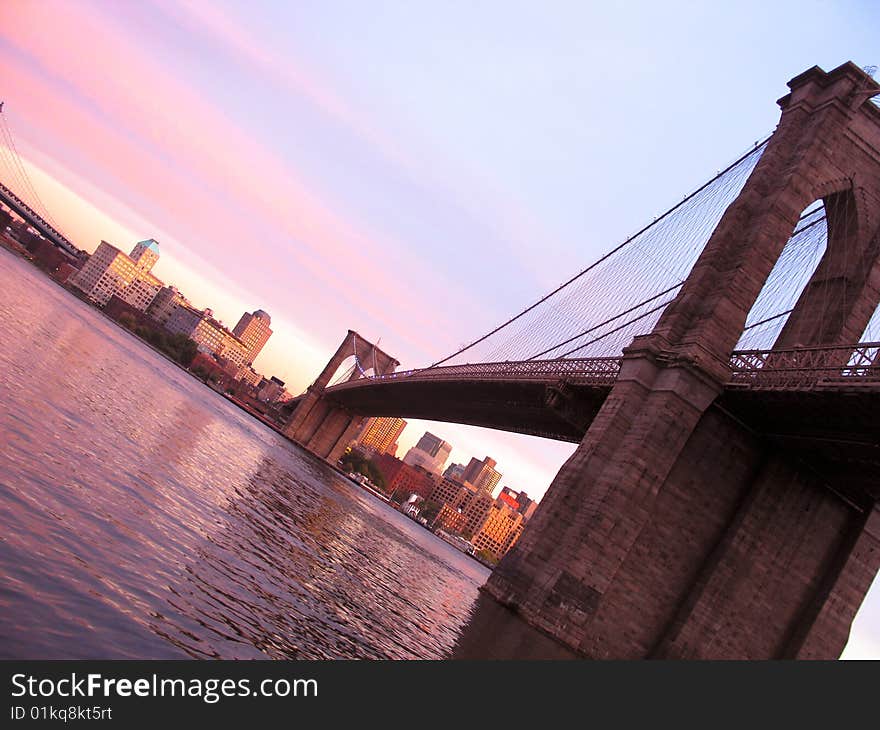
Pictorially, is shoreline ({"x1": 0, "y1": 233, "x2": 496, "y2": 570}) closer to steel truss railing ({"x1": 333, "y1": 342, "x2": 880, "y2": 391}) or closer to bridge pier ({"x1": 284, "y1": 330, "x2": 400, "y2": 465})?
bridge pier ({"x1": 284, "y1": 330, "x2": 400, "y2": 465})

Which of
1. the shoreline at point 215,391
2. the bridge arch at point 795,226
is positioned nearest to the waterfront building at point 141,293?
the shoreline at point 215,391

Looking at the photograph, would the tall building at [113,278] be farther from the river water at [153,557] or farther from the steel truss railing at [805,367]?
the steel truss railing at [805,367]

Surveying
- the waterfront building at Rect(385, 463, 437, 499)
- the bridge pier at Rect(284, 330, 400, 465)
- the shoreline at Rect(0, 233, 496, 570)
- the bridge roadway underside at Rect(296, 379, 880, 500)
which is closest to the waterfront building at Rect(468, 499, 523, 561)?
the waterfront building at Rect(385, 463, 437, 499)

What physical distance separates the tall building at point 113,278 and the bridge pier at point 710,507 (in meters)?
153

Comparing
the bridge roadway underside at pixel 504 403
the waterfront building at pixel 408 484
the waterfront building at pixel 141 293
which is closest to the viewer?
the bridge roadway underside at pixel 504 403

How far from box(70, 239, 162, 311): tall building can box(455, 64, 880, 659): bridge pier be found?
152851 mm

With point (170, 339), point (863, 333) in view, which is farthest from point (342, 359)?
point (863, 333)

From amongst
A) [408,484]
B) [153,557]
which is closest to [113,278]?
[408,484]

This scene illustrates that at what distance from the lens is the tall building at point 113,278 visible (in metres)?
162

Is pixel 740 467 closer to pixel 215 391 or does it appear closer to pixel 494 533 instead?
pixel 215 391

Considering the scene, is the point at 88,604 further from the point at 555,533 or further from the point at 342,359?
the point at 342,359

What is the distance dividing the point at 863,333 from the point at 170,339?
110m

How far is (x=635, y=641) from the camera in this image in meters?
17.4

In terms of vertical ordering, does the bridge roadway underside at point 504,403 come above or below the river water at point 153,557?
above
